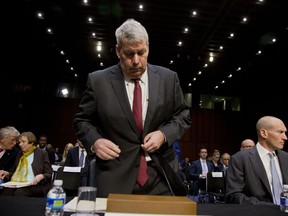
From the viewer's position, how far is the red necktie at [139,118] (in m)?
1.22

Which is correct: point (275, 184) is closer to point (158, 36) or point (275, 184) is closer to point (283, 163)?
point (283, 163)

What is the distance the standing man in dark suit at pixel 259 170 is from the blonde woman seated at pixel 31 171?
2.70 meters

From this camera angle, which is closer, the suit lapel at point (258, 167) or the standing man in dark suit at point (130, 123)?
the standing man in dark suit at point (130, 123)

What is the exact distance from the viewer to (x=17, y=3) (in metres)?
9.29

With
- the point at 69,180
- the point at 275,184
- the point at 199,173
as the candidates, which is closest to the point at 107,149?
the point at 275,184

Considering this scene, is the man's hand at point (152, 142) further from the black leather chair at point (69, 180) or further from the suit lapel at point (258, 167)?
the black leather chair at point (69, 180)

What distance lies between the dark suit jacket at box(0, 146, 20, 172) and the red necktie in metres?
3.76

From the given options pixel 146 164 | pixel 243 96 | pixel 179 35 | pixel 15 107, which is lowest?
pixel 146 164

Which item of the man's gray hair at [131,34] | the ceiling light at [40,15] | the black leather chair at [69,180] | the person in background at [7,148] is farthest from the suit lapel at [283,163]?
the ceiling light at [40,15]

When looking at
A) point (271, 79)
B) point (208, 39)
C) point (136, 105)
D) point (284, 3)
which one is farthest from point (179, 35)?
point (136, 105)

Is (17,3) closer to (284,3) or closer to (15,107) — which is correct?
(15,107)

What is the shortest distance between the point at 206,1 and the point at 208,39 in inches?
100

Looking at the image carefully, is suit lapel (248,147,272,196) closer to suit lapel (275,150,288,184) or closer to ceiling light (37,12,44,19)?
suit lapel (275,150,288,184)

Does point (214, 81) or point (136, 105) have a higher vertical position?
point (214, 81)
